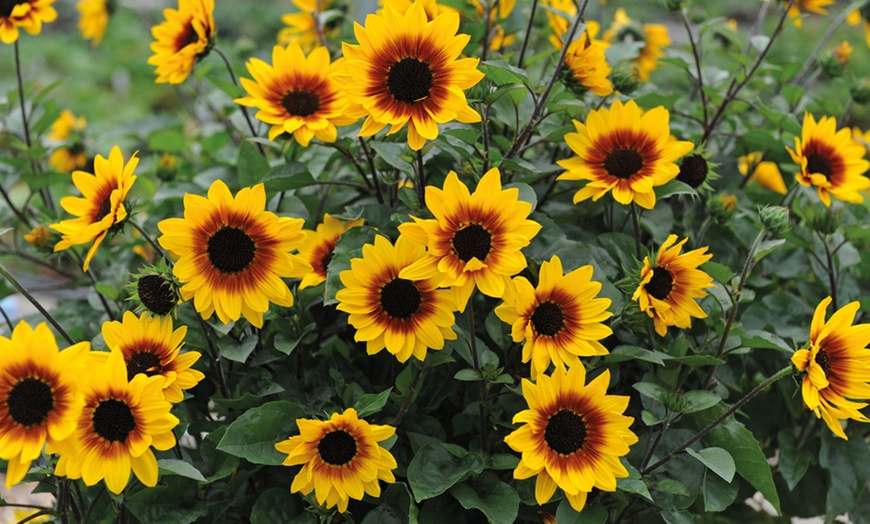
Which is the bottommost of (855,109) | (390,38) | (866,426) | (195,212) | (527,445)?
(855,109)

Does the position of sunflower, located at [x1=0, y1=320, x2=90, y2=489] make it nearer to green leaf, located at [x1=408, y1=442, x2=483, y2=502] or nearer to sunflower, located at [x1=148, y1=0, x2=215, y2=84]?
green leaf, located at [x1=408, y1=442, x2=483, y2=502]

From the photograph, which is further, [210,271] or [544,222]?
[544,222]

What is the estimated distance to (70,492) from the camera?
0.75 m

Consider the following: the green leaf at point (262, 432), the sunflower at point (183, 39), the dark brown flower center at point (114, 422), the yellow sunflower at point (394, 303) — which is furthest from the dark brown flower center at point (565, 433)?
the sunflower at point (183, 39)

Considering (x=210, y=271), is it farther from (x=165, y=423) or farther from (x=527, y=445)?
(x=527, y=445)

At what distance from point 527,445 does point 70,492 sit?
409 mm

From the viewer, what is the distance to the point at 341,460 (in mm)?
692

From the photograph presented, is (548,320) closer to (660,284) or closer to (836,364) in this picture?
(660,284)

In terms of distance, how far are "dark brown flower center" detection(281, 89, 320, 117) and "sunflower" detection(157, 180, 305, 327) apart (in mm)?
144

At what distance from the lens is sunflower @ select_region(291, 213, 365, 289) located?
77cm

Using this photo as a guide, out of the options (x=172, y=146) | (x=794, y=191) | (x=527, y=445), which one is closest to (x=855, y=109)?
(x=794, y=191)

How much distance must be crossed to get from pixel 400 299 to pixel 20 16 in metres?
0.55

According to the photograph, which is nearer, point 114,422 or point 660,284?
point 114,422

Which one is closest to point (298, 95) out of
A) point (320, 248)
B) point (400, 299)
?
point (320, 248)
